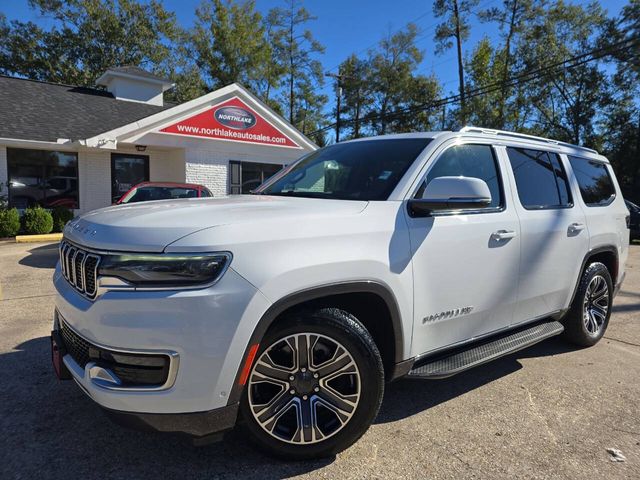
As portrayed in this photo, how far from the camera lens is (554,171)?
3.97 meters

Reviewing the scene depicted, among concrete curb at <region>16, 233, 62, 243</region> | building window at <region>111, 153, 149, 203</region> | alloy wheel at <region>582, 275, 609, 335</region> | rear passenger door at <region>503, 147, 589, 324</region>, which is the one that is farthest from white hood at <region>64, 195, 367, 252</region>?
building window at <region>111, 153, 149, 203</region>

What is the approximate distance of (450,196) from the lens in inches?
103

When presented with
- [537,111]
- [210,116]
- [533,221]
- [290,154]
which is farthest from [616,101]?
[533,221]

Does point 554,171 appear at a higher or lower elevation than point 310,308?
higher

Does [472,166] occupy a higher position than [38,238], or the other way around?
[472,166]

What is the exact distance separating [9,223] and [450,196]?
13.2 m

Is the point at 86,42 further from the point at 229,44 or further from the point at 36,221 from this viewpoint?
the point at 36,221

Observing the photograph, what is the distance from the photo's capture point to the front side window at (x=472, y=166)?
3068mm

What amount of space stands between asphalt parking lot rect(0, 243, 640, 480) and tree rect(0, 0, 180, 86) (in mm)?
34843

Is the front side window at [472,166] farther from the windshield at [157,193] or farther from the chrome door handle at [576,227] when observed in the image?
the windshield at [157,193]

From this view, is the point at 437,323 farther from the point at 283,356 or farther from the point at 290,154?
the point at 290,154

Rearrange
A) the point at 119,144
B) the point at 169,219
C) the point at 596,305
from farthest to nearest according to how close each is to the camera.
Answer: the point at 119,144 < the point at 596,305 < the point at 169,219

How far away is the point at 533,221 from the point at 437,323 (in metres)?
1.27

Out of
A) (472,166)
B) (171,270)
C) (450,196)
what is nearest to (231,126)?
(472,166)
